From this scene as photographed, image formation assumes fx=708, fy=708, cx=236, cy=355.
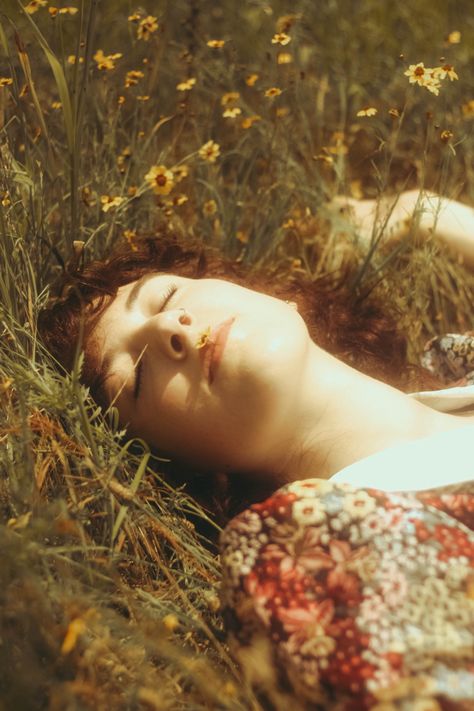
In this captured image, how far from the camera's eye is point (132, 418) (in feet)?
5.37

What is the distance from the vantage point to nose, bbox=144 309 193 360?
1512mm

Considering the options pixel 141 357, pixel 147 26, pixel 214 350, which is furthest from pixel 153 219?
pixel 214 350

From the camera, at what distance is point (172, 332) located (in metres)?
1.51

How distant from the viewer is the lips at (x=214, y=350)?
4.89 feet

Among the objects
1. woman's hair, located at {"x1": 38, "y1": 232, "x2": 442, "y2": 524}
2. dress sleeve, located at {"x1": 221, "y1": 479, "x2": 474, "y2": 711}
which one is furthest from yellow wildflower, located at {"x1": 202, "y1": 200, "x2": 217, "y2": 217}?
dress sleeve, located at {"x1": 221, "y1": 479, "x2": 474, "y2": 711}

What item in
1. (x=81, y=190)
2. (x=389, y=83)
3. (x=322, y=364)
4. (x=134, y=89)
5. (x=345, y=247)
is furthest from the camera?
(x=389, y=83)

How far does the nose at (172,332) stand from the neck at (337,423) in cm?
27

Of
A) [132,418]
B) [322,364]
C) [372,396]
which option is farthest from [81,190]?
[372,396]

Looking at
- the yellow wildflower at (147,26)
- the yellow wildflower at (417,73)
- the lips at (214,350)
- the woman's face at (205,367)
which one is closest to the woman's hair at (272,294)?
the woman's face at (205,367)

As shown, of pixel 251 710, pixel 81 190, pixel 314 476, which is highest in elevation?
pixel 81 190

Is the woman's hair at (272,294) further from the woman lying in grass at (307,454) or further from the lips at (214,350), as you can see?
the lips at (214,350)

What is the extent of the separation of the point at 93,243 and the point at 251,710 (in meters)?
1.29

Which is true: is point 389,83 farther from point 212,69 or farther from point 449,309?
point 449,309

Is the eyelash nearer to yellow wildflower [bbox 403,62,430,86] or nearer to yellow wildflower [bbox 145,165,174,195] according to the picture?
yellow wildflower [bbox 145,165,174,195]
